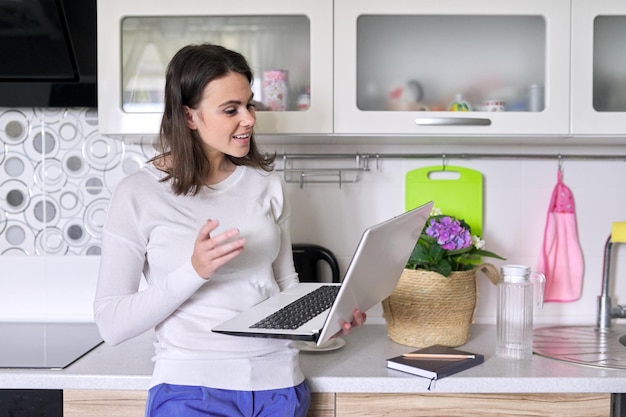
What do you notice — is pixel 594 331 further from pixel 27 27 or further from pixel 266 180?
pixel 27 27

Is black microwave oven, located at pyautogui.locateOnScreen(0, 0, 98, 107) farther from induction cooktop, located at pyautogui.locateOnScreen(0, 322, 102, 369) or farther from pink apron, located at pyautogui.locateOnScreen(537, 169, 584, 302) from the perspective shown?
pink apron, located at pyautogui.locateOnScreen(537, 169, 584, 302)

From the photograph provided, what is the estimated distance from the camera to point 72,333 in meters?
1.81

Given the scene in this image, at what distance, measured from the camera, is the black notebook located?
4.63ft

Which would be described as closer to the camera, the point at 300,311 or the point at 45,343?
the point at 300,311

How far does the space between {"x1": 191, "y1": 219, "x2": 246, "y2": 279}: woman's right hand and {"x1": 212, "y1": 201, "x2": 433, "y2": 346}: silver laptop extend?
12 cm

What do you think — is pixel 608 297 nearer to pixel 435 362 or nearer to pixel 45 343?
pixel 435 362

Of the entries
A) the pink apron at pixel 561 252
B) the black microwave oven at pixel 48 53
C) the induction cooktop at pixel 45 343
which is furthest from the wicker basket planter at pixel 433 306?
the black microwave oven at pixel 48 53

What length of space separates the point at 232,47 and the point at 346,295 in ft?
2.60

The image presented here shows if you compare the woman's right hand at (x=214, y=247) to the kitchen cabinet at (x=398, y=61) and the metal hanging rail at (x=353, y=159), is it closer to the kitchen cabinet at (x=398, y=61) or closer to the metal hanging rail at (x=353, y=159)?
the kitchen cabinet at (x=398, y=61)

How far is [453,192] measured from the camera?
1.94 m

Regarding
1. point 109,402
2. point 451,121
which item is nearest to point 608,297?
point 451,121

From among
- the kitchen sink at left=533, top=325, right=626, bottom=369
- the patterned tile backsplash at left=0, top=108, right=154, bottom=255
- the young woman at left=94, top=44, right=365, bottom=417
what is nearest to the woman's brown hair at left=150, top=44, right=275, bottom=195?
the young woman at left=94, top=44, right=365, bottom=417

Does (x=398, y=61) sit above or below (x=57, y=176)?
above

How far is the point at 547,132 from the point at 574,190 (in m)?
0.43
